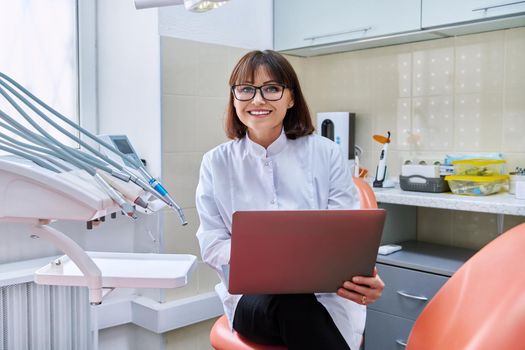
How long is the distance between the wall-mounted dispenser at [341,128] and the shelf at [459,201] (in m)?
0.46

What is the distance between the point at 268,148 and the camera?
5.50 ft

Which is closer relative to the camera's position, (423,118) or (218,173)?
(218,173)

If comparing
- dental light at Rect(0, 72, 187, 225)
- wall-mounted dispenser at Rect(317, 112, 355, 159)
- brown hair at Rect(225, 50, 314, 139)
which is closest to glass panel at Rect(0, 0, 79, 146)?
brown hair at Rect(225, 50, 314, 139)

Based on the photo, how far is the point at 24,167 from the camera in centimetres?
82

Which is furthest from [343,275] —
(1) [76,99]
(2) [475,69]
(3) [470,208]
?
(1) [76,99]

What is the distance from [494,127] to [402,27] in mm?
598

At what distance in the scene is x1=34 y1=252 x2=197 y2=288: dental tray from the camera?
104 cm

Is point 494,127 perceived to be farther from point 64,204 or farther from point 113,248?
point 64,204

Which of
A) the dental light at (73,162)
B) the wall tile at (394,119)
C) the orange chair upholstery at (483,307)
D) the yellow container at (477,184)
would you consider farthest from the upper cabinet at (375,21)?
the dental light at (73,162)

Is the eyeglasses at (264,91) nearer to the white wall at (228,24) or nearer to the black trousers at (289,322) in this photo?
the black trousers at (289,322)

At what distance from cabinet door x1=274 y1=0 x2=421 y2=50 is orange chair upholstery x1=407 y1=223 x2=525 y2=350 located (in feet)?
4.50

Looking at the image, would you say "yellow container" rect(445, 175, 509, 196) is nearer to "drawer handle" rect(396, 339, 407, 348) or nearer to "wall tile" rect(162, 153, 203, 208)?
"drawer handle" rect(396, 339, 407, 348)

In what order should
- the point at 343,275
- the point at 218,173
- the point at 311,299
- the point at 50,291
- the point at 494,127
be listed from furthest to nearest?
the point at 494,127 < the point at 50,291 < the point at 218,173 < the point at 311,299 < the point at 343,275

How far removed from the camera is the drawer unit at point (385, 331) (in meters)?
2.06
